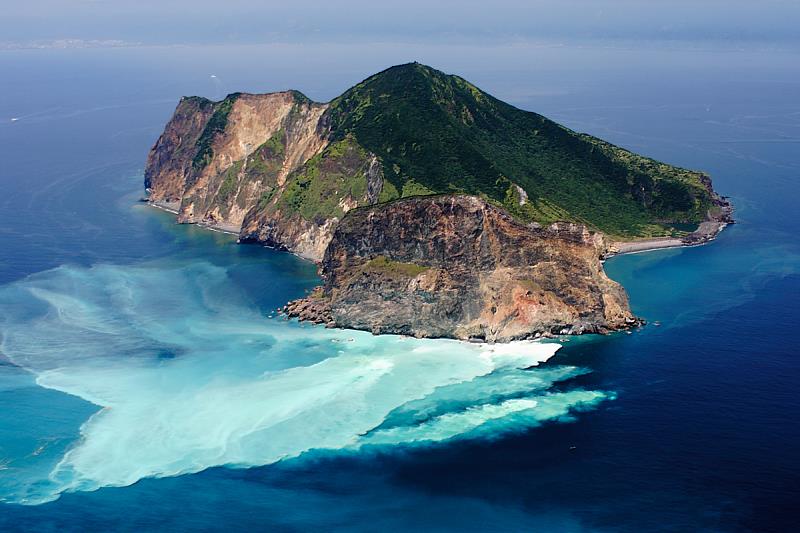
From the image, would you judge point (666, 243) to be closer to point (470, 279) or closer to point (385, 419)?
point (470, 279)

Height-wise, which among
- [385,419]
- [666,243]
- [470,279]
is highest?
[470,279]

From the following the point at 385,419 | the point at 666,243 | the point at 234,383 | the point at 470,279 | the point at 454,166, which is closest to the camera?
the point at 385,419

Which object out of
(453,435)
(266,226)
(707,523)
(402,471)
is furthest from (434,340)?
(266,226)

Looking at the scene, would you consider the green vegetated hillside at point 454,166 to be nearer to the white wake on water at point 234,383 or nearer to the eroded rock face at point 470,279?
the eroded rock face at point 470,279

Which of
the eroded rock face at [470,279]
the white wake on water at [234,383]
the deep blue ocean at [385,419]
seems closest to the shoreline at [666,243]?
the deep blue ocean at [385,419]

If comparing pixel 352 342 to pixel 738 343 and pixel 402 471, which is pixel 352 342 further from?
pixel 738 343

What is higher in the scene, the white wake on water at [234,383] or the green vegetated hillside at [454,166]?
the green vegetated hillside at [454,166]

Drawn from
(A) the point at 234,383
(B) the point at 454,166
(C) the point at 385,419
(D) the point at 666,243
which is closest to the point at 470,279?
(C) the point at 385,419
